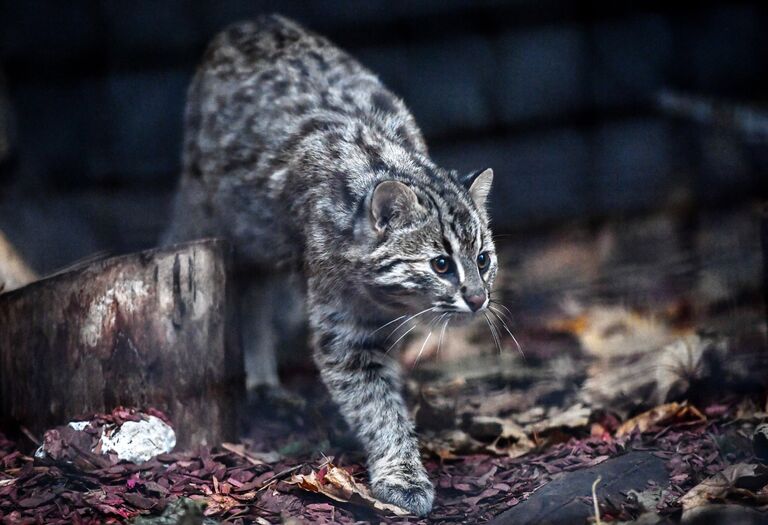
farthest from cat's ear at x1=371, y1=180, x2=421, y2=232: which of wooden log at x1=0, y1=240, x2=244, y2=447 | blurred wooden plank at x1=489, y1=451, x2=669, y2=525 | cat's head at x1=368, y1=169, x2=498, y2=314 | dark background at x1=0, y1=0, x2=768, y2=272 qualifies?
dark background at x1=0, y1=0, x2=768, y2=272

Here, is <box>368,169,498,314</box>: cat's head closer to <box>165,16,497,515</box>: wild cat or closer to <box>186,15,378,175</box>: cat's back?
<box>165,16,497,515</box>: wild cat

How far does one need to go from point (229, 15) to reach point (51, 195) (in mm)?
1841

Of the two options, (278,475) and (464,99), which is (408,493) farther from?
(464,99)

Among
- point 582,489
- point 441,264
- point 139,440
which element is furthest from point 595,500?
point 139,440

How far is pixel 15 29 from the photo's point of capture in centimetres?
656

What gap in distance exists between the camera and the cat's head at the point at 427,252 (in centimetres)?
→ 419

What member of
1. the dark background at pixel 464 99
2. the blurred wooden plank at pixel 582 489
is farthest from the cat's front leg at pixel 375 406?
the dark background at pixel 464 99

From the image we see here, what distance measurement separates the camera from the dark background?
21.8 feet

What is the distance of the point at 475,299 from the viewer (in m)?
4.14

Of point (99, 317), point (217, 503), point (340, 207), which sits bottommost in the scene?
point (217, 503)

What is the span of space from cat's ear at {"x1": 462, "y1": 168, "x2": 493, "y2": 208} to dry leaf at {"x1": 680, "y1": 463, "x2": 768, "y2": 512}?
1698 mm

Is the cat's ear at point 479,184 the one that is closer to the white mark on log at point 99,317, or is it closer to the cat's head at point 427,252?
the cat's head at point 427,252

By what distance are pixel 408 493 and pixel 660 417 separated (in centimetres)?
133

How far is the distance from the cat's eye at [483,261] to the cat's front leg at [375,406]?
0.69 m
